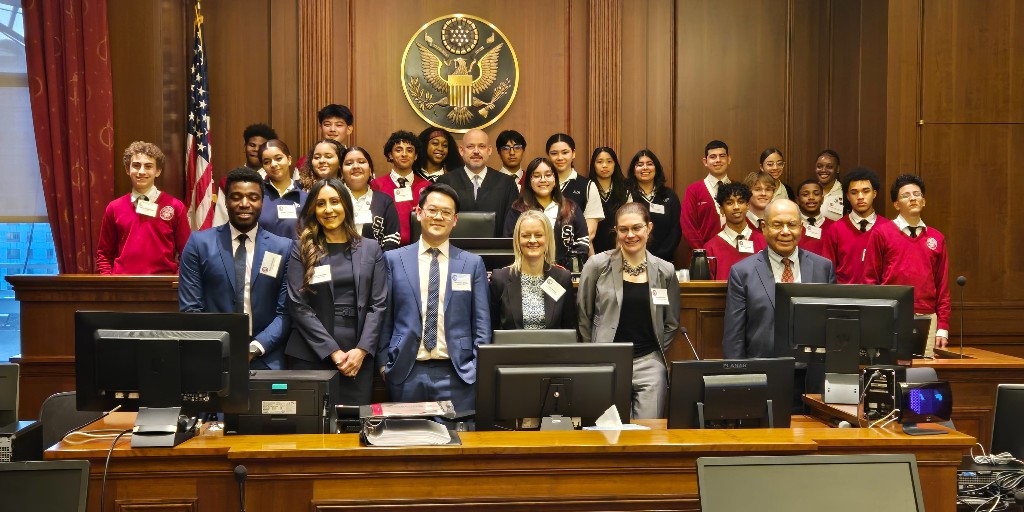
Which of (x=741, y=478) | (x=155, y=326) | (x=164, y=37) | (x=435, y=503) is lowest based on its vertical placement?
(x=435, y=503)

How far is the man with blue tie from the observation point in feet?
14.4

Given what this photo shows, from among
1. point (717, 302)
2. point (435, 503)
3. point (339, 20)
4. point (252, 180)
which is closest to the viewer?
point (435, 503)

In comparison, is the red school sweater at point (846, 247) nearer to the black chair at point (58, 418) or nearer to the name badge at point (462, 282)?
the name badge at point (462, 282)

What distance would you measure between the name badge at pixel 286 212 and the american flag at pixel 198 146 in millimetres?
1767

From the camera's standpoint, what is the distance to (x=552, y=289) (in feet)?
15.4

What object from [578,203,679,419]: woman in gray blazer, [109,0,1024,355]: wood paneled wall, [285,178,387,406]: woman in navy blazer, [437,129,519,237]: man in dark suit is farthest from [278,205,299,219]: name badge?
[109,0,1024,355]: wood paneled wall

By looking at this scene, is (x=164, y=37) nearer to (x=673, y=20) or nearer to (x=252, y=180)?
(x=252, y=180)

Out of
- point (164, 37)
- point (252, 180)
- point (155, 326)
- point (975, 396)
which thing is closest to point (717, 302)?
point (975, 396)

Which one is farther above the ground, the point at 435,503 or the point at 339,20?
the point at 339,20

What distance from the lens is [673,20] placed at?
7.77 meters

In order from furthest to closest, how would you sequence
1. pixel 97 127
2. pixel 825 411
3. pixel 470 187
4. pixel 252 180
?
pixel 97 127, pixel 470 187, pixel 252 180, pixel 825 411

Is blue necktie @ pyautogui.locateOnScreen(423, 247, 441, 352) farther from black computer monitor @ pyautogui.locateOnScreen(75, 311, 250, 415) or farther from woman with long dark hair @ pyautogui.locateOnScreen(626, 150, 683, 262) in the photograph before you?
woman with long dark hair @ pyautogui.locateOnScreen(626, 150, 683, 262)

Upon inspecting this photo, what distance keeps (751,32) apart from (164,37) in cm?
461

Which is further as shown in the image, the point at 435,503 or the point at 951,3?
the point at 951,3
